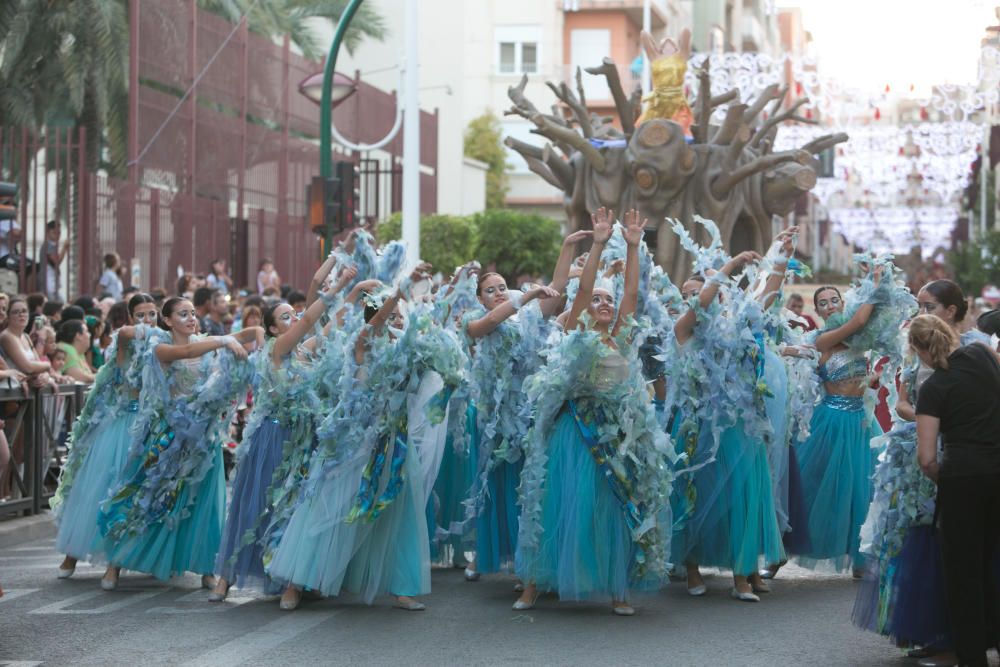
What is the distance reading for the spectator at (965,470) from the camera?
24.1 ft

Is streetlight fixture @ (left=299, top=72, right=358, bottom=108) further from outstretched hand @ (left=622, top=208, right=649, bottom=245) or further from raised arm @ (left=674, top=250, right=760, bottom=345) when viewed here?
outstretched hand @ (left=622, top=208, right=649, bottom=245)

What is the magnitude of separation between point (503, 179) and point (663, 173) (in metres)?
40.0

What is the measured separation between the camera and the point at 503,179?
2320 inches

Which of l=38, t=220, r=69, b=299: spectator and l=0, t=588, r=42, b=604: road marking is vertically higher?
l=38, t=220, r=69, b=299: spectator

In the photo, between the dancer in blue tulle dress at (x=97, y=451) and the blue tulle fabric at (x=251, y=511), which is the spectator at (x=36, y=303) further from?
the blue tulle fabric at (x=251, y=511)

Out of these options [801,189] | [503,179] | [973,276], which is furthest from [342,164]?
[503,179]

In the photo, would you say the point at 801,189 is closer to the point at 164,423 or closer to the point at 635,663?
the point at 164,423

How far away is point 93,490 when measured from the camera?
10.5m

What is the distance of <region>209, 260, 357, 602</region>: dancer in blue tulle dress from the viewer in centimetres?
963

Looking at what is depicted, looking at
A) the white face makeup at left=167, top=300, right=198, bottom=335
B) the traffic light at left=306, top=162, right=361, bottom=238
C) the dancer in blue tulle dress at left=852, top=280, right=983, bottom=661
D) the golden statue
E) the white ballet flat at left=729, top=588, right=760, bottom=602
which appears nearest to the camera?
the dancer in blue tulle dress at left=852, top=280, right=983, bottom=661

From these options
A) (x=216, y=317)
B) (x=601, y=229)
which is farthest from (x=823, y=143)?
(x=601, y=229)

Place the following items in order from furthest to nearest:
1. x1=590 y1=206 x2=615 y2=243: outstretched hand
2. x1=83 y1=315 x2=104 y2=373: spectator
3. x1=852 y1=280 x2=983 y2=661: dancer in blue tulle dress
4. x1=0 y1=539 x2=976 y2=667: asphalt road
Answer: x1=83 y1=315 x2=104 y2=373: spectator, x1=590 y1=206 x2=615 y2=243: outstretched hand, x1=0 y1=539 x2=976 y2=667: asphalt road, x1=852 y1=280 x2=983 y2=661: dancer in blue tulle dress

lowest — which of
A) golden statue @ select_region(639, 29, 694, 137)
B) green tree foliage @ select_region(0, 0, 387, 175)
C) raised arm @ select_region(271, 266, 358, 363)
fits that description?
raised arm @ select_region(271, 266, 358, 363)

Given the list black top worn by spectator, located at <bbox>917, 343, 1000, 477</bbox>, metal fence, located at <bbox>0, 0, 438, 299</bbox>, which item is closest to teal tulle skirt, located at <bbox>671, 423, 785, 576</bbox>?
black top worn by spectator, located at <bbox>917, 343, 1000, 477</bbox>
